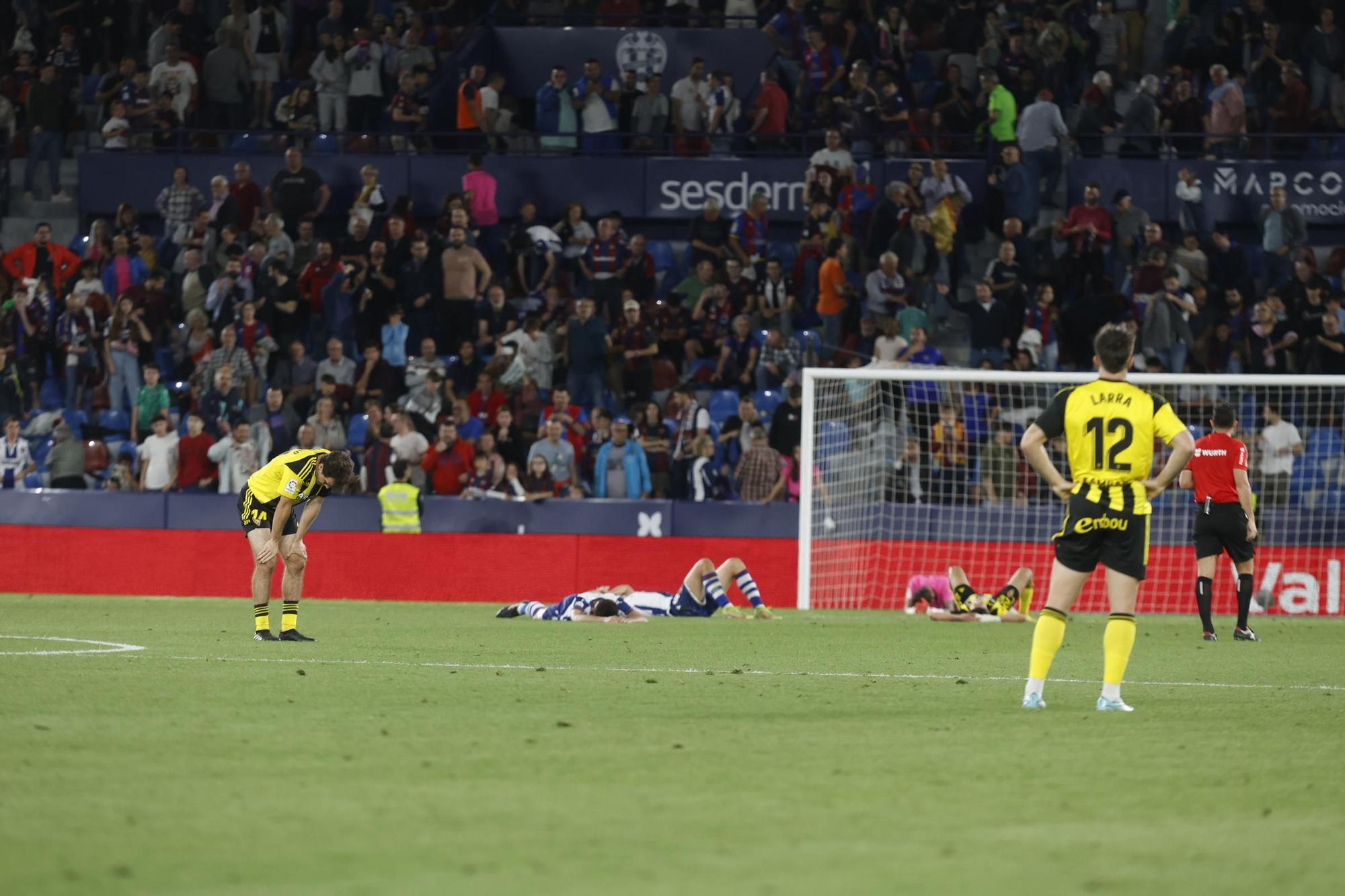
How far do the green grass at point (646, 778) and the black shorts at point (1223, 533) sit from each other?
4.09m

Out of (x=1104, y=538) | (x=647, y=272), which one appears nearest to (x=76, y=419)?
(x=647, y=272)

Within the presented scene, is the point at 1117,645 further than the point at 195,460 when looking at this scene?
No

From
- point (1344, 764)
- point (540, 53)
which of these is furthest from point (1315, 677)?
point (540, 53)

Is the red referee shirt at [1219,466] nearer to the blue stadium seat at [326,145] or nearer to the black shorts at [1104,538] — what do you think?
the black shorts at [1104,538]

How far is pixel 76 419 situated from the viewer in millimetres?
Result: 26516

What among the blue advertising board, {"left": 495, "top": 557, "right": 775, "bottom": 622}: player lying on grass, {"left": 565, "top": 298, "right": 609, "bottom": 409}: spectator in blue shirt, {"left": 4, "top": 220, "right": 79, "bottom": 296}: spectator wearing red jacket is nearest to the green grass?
{"left": 495, "top": 557, "right": 775, "bottom": 622}: player lying on grass

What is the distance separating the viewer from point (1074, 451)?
1044cm

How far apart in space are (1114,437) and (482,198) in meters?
19.0

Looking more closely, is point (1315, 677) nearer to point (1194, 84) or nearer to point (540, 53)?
point (1194, 84)

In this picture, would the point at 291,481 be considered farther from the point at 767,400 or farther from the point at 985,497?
the point at 767,400

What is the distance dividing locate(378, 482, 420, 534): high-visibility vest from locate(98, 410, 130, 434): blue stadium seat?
4317mm

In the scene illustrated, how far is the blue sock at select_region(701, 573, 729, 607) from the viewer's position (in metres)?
20.2

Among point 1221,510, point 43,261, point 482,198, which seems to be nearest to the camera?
point 1221,510

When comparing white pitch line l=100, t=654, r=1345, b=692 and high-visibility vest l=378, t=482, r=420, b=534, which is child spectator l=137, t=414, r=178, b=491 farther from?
white pitch line l=100, t=654, r=1345, b=692
